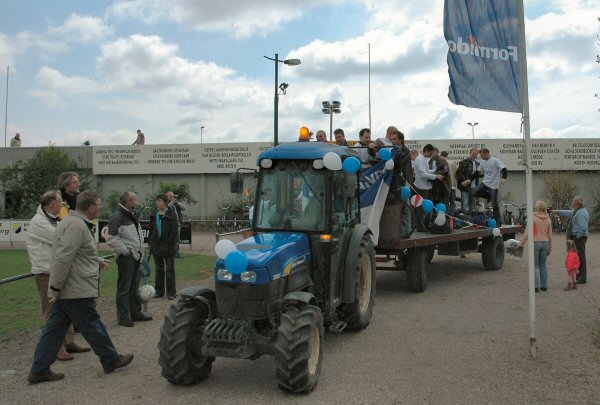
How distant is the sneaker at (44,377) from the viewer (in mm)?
5684

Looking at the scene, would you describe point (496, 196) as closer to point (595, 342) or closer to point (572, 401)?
point (595, 342)

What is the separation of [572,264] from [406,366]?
578 cm

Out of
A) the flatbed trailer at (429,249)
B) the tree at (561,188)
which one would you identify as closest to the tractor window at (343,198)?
the flatbed trailer at (429,249)

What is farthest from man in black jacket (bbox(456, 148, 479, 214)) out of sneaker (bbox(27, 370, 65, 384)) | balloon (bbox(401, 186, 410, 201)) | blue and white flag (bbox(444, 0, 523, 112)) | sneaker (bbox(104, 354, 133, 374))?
sneaker (bbox(27, 370, 65, 384))

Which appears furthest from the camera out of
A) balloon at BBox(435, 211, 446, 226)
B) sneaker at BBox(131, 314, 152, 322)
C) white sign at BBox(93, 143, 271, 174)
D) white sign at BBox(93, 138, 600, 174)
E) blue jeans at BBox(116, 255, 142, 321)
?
white sign at BBox(93, 143, 271, 174)

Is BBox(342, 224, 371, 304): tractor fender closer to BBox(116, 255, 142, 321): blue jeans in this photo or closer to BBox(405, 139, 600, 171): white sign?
BBox(116, 255, 142, 321): blue jeans

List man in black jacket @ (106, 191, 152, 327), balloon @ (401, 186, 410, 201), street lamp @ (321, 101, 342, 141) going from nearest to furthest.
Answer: man in black jacket @ (106, 191, 152, 327)
balloon @ (401, 186, 410, 201)
street lamp @ (321, 101, 342, 141)

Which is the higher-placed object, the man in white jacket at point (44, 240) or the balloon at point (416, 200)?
the balloon at point (416, 200)

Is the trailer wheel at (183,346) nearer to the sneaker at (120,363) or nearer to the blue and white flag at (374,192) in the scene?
the sneaker at (120,363)

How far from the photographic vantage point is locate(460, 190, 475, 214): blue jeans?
45.4 feet

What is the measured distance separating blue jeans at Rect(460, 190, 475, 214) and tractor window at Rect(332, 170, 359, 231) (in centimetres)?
698

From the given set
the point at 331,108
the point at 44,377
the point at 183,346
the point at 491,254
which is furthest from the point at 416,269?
the point at 331,108

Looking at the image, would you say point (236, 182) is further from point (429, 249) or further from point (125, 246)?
point (429, 249)

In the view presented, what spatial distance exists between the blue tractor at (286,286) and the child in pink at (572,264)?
16.1ft
